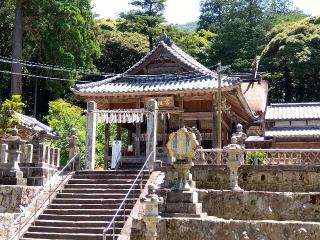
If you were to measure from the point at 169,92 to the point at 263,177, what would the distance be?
8030 mm

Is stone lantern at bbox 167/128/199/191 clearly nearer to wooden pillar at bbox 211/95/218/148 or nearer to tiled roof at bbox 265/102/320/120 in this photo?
wooden pillar at bbox 211/95/218/148

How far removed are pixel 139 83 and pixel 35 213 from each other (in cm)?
1146

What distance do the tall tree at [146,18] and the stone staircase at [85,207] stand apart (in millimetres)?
34666

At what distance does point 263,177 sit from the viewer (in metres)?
18.2

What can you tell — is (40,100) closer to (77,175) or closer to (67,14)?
(67,14)

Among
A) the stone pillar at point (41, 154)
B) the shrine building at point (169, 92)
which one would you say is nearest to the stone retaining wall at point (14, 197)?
the stone pillar at point (41, 154)

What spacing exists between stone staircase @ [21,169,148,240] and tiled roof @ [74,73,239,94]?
6.31 meters

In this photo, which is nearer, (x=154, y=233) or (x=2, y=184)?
(x=154, y=233)

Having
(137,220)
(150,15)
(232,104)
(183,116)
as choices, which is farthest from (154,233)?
(150,15)

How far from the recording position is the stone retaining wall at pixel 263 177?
58.2 ft

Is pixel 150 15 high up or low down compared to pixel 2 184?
up

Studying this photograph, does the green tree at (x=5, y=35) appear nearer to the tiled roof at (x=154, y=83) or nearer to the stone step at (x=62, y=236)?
the tiled roof at (x=154, y=83)

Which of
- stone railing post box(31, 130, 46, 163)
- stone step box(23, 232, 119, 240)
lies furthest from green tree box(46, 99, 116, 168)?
stone step box(23, 232, 119, 240)

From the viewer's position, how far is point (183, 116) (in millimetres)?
25469
